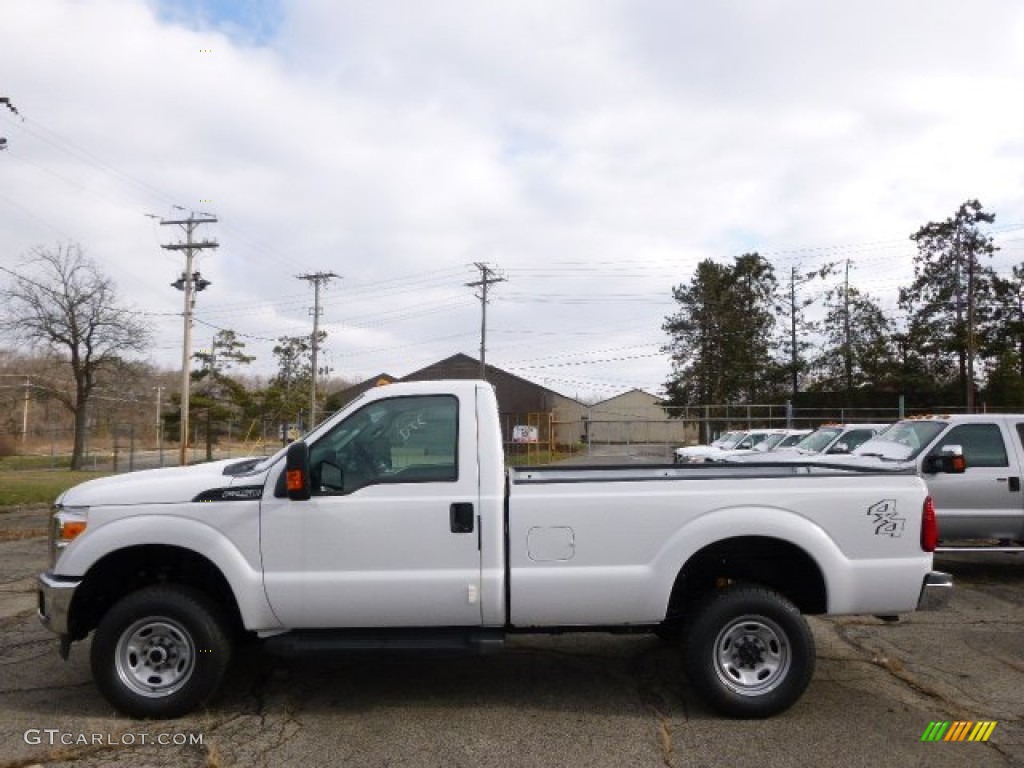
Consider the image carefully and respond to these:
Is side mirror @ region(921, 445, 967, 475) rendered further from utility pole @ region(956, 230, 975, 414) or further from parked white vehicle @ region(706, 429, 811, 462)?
utility pole @ region(956, 230, 975, 414)

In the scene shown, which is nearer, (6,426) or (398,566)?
(398,566)

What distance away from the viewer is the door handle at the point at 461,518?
4.84 metres

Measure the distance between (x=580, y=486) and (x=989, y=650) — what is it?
153 inches

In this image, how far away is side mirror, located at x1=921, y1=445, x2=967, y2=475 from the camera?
912 centimetres

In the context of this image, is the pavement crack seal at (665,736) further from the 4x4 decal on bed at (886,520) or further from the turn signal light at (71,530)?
the turn signal light at (71,530)

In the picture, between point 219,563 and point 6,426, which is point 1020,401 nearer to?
point 219,563

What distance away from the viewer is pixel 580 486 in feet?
16.3

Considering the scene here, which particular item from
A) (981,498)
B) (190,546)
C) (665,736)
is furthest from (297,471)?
(981,498)

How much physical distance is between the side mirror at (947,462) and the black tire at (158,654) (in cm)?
757

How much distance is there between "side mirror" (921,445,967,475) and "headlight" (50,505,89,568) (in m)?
8.21

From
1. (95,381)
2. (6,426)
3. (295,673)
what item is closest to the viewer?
(295,673)

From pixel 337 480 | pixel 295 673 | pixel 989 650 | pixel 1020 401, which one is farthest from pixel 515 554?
pixel 1020 401

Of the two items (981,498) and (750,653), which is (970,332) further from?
(750,653)

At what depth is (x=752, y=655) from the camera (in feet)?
16.3
